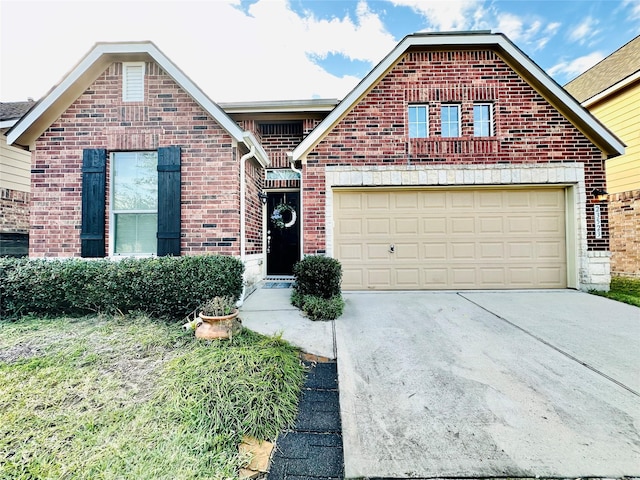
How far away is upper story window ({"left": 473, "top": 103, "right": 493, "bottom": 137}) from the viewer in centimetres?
692

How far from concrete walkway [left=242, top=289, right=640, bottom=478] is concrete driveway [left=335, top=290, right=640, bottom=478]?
1 centimetres

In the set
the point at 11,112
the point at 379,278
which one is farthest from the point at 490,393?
the point at 11,112

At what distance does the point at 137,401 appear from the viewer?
8.31 feet

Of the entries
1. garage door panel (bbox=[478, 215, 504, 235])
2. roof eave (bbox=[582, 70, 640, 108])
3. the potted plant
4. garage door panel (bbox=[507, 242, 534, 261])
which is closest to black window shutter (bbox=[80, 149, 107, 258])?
the potted plant

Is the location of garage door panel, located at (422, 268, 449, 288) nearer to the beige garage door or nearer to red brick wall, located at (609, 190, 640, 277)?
the beige garage door

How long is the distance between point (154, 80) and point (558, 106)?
8803 millimetres

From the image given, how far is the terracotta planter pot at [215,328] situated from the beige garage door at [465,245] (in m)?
3.53

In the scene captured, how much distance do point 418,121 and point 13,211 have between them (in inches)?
428

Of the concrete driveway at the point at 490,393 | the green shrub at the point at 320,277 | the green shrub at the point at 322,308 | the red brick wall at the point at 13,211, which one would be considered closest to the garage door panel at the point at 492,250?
the concrete driveway at the point at 490,393

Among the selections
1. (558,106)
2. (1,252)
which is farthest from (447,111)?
(1,252)

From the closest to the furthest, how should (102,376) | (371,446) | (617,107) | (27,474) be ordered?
(27,474) → (371,446) → (102,376) → (617,107)

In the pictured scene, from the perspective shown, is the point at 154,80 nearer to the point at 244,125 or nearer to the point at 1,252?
the point at 244,125

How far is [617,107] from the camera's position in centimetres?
894

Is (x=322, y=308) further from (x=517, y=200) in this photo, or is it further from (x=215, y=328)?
(x=517, y=200)
